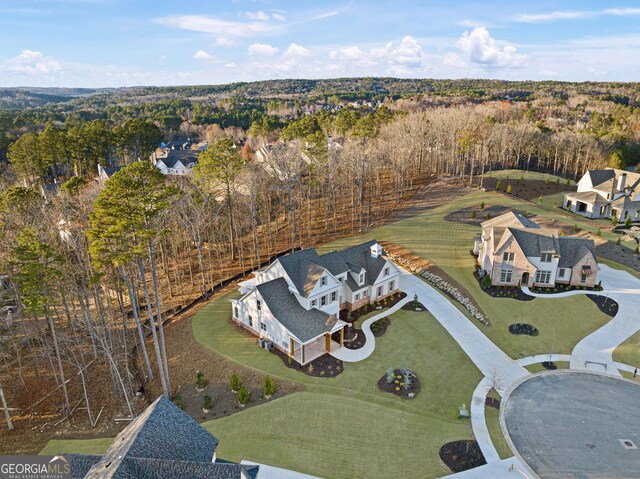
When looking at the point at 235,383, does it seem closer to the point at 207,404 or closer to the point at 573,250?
the point at 207,404

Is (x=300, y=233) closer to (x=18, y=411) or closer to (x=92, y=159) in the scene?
(x=18, y=411)

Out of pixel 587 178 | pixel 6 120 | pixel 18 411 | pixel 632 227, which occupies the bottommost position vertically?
pixel 18 411

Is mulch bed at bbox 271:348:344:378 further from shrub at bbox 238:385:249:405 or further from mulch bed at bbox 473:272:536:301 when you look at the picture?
mulch bed at bbox 473:272:536:301

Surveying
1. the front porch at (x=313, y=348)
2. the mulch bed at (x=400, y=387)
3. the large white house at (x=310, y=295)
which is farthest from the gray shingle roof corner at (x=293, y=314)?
the mulch bed at (x=400, y=387)

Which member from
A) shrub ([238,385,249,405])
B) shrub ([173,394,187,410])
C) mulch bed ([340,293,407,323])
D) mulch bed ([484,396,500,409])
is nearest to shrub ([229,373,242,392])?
shrub ([238,385,249,405])

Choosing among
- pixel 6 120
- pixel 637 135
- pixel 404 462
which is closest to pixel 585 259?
pixel 404 462

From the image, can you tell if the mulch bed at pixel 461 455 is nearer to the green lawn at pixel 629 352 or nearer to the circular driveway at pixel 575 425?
the circular driveway at pixel 575 425

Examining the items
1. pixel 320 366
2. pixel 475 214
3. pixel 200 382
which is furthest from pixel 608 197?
pixel 200 382
